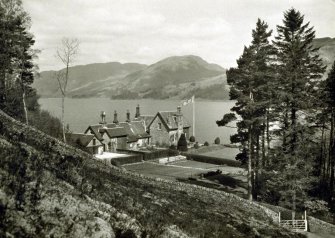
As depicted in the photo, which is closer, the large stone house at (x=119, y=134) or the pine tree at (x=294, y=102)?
the pine tree at (x=294, y=102)

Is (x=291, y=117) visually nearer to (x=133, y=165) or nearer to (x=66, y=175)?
(x=66, y=175)

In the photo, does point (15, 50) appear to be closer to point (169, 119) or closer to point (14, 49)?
point (14, 49)

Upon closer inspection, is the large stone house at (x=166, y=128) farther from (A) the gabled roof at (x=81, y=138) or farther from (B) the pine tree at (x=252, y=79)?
(B) the pine tree at (x=252, y=79)

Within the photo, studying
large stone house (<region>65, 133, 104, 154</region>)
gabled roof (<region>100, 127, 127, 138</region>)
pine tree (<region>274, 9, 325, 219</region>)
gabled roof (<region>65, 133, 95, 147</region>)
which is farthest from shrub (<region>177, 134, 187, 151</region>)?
pine tree (<region>274, 9, 325, 219</region>)

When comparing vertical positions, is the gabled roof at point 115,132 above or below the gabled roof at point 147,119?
below

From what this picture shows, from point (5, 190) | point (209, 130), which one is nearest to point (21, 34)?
point (5, 190)

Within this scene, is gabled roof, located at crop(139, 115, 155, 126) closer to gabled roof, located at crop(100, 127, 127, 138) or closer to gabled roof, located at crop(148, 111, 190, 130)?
gabled roof, located at crop(148, 111, 190, 130)

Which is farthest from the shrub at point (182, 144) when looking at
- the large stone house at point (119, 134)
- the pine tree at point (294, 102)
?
the pine tree at point (294, 102)

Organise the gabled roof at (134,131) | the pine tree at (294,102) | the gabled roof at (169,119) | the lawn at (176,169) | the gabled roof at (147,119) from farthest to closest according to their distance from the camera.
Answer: the gabled roof at (147,119) < the gabled roof at (169,119) < the gabled roof at (134,131) < the lawn at (176,169) < the pine tree at (294,102)
